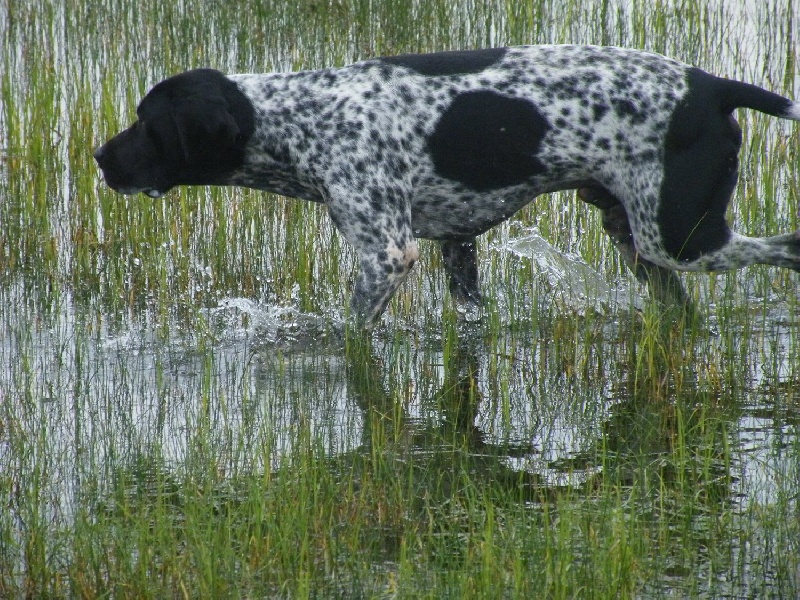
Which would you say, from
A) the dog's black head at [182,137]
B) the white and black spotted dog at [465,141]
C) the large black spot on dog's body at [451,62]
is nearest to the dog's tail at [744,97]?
→ the white and black spotted dog at [465,141]

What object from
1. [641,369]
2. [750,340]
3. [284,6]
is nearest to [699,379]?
[641,369]

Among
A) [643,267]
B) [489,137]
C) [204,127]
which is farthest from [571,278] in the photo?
[204,127]

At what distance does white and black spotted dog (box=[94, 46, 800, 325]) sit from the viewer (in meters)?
4.88

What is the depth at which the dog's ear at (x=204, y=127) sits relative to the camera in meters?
4.89

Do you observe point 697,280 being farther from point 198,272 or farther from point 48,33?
point 48,33

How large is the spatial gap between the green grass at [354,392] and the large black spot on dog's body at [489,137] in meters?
0.60

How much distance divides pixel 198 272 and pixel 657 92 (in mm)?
2841

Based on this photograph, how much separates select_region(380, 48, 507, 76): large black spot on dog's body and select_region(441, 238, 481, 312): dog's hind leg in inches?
35.9

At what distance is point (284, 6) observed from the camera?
9.72 meters

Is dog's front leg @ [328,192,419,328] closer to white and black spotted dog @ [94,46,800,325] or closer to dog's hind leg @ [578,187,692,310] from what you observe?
white and black spotted dog @ [94,46,800,325]

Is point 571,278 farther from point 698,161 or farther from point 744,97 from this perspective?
point 744,97

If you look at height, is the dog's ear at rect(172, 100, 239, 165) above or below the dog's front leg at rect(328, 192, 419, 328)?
above

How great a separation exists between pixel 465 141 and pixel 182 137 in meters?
1.16

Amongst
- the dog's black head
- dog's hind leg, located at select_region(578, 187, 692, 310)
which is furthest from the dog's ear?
dog's hind leg, located at select_region(578, 187, 692, 310)
